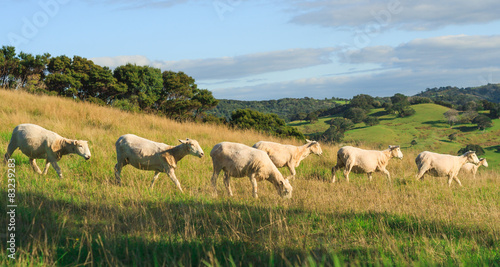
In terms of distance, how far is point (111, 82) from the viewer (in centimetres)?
4281

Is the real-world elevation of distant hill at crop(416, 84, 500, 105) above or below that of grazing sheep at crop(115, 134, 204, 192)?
above

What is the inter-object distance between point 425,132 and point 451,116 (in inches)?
516

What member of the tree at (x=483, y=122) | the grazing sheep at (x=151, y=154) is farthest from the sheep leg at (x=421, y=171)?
the tree at (x=483, y=122)

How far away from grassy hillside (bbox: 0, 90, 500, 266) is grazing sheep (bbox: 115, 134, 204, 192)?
19.3 inches

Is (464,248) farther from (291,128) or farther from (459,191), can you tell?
(291,128)

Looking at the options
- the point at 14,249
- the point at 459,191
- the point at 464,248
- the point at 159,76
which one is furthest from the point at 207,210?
the point at 159,76


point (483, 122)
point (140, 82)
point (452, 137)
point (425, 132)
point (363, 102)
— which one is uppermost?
point (140, 82)

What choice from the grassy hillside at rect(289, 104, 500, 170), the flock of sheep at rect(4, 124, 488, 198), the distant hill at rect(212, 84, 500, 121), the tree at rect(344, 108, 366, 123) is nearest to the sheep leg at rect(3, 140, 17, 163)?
the flock of sheep at rect(4, 124, 488, 198)

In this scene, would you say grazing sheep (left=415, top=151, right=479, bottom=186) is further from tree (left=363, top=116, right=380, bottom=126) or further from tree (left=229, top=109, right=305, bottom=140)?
tree (left=363, top=116, right=380, bottom=126)

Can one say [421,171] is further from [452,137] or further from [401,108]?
[401,108]

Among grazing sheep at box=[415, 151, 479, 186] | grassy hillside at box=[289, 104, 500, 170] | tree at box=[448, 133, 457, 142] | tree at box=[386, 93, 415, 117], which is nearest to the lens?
grazing sheep at box=[415, 151, 479, 186]

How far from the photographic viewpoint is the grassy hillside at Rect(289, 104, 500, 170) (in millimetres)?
64250

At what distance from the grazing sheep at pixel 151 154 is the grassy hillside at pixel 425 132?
51.4 metres

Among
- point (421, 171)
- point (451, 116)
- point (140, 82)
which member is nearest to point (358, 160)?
point (421, 171)
